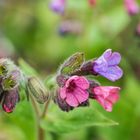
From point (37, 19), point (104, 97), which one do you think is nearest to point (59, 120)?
point (104, 97)

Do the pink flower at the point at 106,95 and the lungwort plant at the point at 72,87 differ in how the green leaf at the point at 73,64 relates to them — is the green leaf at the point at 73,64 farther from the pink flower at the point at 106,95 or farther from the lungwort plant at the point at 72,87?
the pink flower at the point at 106,95

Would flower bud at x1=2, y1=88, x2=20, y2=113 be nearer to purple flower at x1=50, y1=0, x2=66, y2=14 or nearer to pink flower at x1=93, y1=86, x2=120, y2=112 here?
pink flower at x1=93, y1=86, x2=120, y2=112

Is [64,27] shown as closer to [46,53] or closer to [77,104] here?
[46,53]

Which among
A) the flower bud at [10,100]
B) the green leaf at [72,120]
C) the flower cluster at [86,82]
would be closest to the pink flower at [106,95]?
the flower cluster at [86,82]

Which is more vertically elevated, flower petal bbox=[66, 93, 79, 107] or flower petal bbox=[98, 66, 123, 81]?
flower petal bbox=[66, 93, 79, 107]

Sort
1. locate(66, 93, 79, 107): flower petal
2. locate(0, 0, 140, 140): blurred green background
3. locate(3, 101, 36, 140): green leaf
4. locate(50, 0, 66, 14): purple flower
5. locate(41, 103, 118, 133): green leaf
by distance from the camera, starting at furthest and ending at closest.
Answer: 1. locate(50, 0, 66, 14): purple flower
2. locate(0, 0, 140, 140): blurred green background
3. locate(3, 101, 36, 140): green leaf
4. locate(41, 103, 118, 133): green leaf
5. locate(66, 93, 79, 107): flower petal

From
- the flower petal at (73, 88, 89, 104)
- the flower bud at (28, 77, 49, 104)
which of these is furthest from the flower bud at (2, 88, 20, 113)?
the flower petal at (73, 88, 89, 104)
